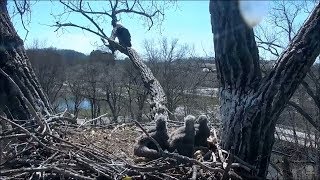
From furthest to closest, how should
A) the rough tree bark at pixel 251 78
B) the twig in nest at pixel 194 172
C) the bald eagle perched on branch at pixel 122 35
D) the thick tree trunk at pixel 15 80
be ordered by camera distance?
the bald eagle perched on branch at pixel 122 35 → the thick tree trunk at pixel 15 80 → the rough tree bark at pixel 251 78 → the twig in nest at pixel 194 172

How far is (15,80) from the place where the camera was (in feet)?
15.5

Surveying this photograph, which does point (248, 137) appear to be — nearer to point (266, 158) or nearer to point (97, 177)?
point (266, 158)

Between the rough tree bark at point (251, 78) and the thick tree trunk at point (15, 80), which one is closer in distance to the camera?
the rough tree bark at point (251, 78)

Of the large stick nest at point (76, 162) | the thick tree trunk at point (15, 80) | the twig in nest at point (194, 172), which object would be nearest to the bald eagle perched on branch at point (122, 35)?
the thick tree trunk at point (15, 80)

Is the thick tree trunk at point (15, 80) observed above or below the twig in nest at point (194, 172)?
above

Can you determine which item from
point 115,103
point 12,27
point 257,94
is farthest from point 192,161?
point 115,103

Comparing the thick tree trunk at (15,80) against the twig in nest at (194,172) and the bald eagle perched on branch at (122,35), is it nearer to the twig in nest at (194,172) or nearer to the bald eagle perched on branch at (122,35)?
the twig in nest at (194,172)

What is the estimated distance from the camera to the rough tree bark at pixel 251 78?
Result: 147 inches

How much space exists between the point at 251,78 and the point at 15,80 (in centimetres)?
266

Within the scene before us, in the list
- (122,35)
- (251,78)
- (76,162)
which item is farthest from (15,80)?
(122,35)

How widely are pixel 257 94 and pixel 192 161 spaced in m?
0.97

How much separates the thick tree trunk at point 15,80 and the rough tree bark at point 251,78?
2.16 meters

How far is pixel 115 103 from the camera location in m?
29.3

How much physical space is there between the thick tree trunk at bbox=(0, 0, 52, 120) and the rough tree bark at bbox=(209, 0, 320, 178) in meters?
2.16
